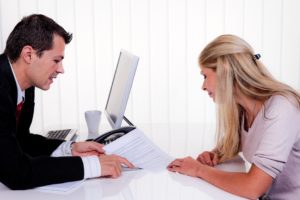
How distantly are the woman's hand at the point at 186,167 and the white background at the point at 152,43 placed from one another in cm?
158

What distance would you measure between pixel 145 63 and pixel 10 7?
0.95 metres

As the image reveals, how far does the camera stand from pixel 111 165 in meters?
1.43

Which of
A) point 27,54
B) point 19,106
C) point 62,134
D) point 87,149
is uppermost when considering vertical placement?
point 27,54

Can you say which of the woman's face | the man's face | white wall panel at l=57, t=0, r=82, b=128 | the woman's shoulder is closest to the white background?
white wall panel at l=57, t=0, r=82, b=128

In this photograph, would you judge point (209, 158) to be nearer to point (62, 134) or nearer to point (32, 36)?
point (32, 36)

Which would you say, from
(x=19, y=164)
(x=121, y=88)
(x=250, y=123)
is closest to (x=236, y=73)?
(x=250, y=123)

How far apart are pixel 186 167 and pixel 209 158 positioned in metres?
0.19

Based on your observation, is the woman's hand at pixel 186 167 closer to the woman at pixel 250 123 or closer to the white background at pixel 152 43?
the woman at pixel 250 123

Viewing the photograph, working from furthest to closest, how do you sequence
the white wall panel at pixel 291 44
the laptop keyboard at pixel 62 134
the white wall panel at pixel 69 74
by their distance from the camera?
1. the white wall panel at pixel 291 44
2. the white wall panel at pixel 69 74
3. the laptop keyboard at pixel 62 134

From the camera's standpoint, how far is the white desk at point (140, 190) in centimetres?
126

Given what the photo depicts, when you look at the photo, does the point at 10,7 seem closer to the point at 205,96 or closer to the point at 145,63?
the point at 145,63

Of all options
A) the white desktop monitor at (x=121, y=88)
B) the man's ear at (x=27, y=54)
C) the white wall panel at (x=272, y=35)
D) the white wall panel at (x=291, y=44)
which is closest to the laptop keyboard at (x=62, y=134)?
the white desktop monitor at (x=121, y=88)

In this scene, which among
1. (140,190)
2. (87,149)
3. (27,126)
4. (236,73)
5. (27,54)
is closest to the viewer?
(140,190)

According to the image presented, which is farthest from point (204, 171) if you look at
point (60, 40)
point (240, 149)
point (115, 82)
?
point (115, 82)
